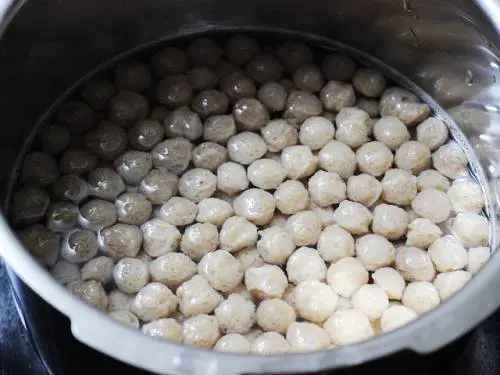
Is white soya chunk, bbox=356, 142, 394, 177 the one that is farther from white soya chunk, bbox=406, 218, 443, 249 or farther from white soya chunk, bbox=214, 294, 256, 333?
white soya chunk, bbox=214, 294, 256, 333

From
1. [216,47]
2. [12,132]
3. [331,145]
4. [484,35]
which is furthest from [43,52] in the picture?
[484,35]

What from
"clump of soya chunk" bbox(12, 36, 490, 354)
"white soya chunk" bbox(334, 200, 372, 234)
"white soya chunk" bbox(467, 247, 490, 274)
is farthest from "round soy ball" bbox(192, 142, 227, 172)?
"white soya chunk" bbox(467, 247, 490, 274)

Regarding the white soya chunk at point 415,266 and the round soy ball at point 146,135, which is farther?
the round soy ball at point 146,135

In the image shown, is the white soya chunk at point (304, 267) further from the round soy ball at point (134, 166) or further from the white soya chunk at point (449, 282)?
the round soy ball at point (134, 166)

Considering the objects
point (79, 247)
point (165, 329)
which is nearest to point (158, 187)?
point (79, 247)

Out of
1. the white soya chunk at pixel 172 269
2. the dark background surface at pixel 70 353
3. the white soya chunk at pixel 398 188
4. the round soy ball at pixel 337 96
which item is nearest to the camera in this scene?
the dark background surface at pixel 70 353

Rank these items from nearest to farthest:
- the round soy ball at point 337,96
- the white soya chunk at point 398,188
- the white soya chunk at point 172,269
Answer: the white soya chunk at point 172,269, the white soya chunk at point 398,188, the round soy ball at point 337,96

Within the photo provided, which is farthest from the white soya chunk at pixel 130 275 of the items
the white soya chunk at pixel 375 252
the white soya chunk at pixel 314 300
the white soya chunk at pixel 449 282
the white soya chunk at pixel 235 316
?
the white soya chunk at pixel 449 282
